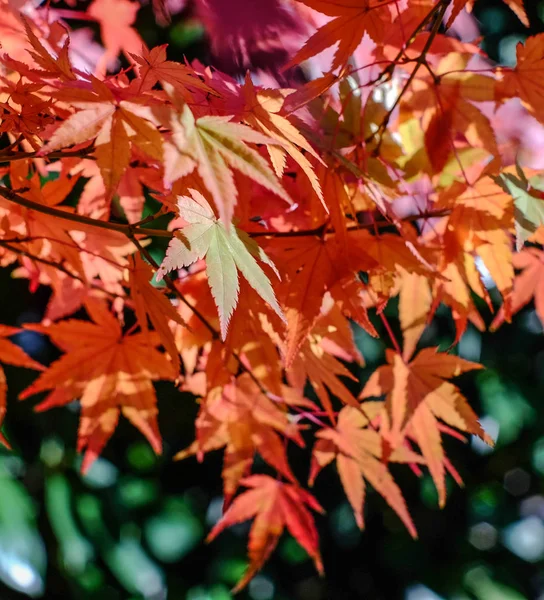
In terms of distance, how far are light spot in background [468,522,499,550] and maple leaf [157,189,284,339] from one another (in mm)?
1379

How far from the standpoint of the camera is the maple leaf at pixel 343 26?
467 mm

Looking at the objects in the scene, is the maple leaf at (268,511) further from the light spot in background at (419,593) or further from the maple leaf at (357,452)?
the light spot in background at (419,593)

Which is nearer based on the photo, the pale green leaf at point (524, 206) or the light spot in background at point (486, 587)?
the pale green leaf at point (524, 206)

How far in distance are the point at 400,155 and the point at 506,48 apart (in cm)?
104

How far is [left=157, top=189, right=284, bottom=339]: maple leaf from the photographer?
377 mm

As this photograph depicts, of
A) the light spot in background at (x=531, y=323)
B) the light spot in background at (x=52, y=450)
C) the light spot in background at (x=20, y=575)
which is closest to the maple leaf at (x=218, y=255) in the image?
the light spot in background at (x=52, y=450)

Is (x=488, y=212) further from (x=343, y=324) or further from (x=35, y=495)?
(x=35, y=495)

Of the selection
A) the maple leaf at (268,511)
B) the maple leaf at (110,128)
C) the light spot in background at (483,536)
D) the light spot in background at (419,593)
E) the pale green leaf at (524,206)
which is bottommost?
the light spot in background at (419,593)

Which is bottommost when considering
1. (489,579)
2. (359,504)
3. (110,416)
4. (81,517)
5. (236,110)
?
(489,579)

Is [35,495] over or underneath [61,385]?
underneath

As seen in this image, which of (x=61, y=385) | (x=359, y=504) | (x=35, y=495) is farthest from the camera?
(x=35, y=495)

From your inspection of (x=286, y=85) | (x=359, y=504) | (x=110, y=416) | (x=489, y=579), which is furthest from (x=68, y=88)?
(x=489, y=579)

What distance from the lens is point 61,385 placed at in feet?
2.34

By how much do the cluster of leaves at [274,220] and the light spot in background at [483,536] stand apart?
2.70 feet
